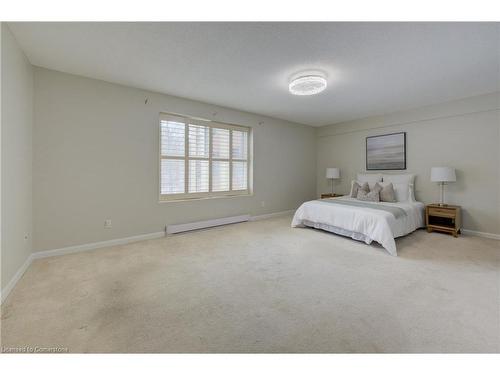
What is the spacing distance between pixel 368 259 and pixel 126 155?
12.5 ft

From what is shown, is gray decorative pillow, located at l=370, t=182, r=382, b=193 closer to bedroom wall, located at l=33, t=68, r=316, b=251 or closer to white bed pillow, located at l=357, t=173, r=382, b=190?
white bed pillow, located at l=357, t=173, r=382, b=190

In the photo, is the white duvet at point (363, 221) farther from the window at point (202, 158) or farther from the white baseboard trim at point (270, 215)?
the window at point (202, 158)

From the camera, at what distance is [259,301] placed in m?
1.84

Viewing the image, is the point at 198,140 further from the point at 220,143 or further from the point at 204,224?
the point at 204,224

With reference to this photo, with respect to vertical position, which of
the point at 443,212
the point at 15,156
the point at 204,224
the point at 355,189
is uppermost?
the point at 15,156

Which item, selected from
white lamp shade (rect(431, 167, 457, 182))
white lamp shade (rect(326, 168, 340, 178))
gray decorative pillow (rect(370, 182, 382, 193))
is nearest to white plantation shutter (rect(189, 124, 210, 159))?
white lamp shade (rect(326, 168, 340, 178))

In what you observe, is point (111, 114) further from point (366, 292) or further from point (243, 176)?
point (366, 292)

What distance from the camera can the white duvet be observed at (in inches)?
122

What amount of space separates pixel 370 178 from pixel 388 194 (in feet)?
2.40

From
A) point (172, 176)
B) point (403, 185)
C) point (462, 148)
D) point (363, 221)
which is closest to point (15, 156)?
point (172, 176)

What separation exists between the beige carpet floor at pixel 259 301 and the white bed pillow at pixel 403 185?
1416 mm

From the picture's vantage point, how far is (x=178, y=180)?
4.04 m

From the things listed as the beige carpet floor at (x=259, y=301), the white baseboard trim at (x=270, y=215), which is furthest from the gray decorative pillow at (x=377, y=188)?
the white baseboard trim at (x=270, y=215)

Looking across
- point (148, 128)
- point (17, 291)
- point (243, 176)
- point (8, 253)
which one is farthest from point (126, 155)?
point (243, 176)
